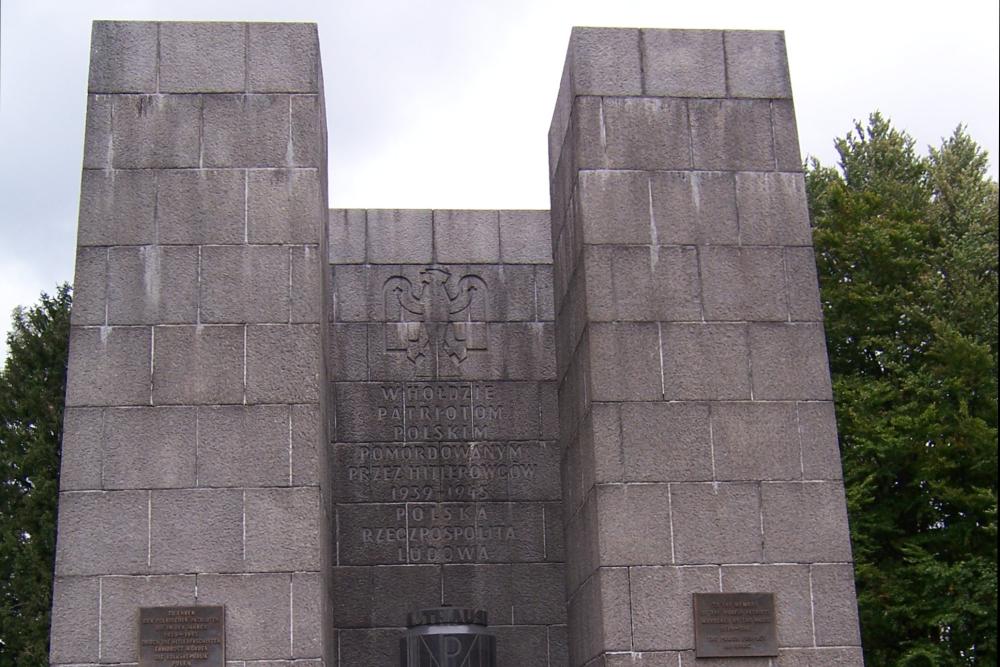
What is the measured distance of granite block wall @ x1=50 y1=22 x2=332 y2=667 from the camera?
11.0 metres

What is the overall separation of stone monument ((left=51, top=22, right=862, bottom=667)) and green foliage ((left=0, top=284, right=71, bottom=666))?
520 inches

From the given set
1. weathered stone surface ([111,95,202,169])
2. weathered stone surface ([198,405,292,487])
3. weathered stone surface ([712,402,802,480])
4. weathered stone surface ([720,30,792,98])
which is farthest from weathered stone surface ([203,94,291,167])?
weathered stone surface ([712,402,802,480])

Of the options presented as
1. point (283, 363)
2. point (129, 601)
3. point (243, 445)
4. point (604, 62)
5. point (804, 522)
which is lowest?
point (129, 601)

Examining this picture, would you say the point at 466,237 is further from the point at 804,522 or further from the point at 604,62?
the point at 804,522

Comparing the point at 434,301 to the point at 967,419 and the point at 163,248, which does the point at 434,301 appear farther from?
the point at 967,419

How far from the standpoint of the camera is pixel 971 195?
25734 millimetres

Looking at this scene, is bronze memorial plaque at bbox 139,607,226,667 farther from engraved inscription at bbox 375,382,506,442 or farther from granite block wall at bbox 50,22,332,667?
engraved inscription at bbox 375,382,506,442

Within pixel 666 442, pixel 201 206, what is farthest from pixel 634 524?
pixel 201 206

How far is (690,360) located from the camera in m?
11.8

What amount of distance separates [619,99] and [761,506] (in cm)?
432

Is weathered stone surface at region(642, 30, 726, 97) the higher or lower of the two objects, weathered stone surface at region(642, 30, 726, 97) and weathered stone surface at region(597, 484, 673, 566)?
the higher

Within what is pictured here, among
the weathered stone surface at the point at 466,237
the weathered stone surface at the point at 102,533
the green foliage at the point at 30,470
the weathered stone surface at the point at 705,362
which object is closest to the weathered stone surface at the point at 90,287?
→ the weathered stone surface at the point at 102,533

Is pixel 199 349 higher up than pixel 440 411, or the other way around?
pixel 199 349

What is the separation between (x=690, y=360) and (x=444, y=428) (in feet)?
11.7
